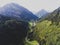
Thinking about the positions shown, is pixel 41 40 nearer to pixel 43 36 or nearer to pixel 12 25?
pixel 43 36

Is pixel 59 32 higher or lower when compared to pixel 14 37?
lower

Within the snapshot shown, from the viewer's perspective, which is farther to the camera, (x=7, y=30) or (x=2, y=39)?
(x=7, y=30)

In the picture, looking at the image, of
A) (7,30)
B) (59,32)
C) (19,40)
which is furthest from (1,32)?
(59,32)

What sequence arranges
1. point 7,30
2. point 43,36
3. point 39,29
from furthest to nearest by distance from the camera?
1. point 39,29
2. point 43,36
3. point 7,30

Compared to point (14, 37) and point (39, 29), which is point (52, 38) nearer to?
point (39, 29)

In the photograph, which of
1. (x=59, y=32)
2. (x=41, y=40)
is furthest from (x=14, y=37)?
(x=59, y=32)

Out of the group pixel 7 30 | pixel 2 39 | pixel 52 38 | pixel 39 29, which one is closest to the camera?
pixel 2 39

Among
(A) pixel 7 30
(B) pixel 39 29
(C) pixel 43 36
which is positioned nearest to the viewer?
(A) pixel 7 30

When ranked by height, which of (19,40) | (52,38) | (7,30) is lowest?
(52,38)

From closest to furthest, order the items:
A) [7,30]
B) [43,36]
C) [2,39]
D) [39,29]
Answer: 1. [2,39]
2. [7,30]
3. [43,36]
4. [39,29]
